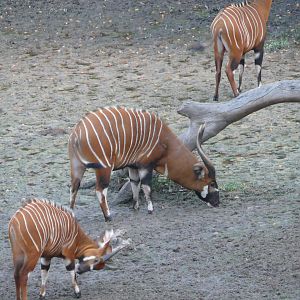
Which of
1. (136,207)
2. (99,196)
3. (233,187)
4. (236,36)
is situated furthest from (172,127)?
(99,196)

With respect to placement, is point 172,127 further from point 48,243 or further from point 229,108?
point 48,243

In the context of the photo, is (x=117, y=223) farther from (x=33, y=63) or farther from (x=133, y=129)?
(x=33, y=63)

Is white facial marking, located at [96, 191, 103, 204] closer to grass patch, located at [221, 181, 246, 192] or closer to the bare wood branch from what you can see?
the bare wood branch

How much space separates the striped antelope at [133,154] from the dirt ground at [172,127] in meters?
0.23

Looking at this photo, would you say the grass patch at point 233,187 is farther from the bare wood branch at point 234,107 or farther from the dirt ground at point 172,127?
the bare wood branch at point 234,107

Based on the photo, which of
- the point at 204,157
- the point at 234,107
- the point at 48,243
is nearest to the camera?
the point at 48,243

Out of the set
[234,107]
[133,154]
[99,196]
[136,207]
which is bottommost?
[136,207]

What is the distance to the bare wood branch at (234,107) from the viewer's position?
8516mm

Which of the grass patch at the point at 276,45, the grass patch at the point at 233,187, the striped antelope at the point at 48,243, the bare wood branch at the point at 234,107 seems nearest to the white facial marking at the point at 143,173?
the bare wood branch at the point at 234,107

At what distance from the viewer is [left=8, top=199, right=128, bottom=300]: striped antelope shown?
655cm

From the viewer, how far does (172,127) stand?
1095 centimetres

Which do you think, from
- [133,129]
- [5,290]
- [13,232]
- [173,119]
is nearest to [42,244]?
[13,232]

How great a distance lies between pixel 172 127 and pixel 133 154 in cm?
239

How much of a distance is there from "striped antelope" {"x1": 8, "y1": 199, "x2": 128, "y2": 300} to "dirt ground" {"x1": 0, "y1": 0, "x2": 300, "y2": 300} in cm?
22
